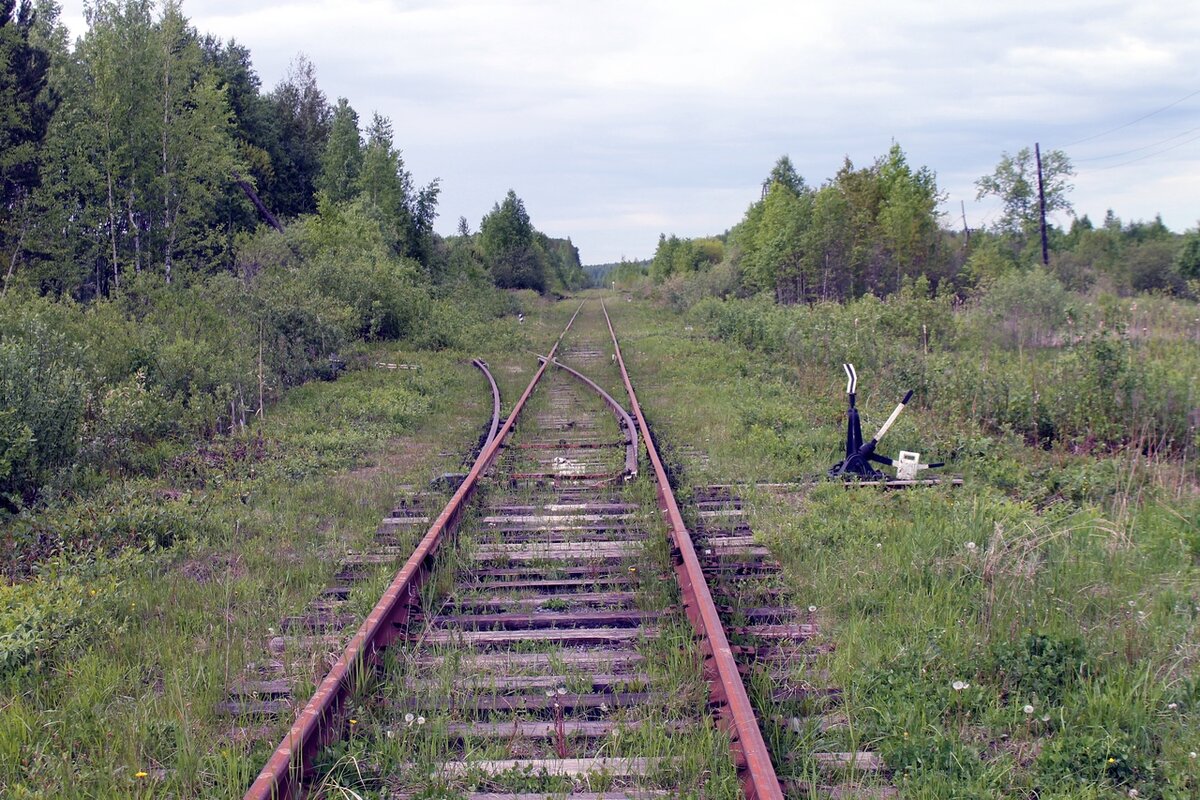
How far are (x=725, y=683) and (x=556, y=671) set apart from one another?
86 cm

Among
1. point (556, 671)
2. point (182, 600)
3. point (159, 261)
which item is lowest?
point (556, 671)

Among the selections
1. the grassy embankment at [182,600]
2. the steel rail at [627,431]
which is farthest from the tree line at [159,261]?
the steel rail at [627,431]

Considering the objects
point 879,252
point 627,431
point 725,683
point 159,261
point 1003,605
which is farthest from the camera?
point 879,252

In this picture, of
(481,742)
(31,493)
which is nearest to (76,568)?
(31,493)

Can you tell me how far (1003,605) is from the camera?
4703 millimetres

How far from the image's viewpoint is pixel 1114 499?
23.0ft

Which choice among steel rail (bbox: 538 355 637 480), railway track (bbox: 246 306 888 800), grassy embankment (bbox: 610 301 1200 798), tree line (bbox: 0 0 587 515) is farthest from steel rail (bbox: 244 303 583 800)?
tree line (bbox: 0 0 587 515)

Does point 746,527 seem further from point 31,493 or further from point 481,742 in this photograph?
point 31,493

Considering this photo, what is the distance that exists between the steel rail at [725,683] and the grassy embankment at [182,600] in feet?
5.75

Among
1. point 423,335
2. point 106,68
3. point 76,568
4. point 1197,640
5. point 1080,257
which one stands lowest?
point 1197,640

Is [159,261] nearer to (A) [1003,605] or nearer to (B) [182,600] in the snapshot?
(B) [182,600]

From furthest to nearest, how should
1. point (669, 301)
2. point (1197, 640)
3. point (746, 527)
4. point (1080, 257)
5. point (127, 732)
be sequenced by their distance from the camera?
point (1080, 257) → point (669, 301) → point (746, 527) → point (1197, 640) → point (127, 732)

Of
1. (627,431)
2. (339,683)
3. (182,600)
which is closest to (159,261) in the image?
(627,431)

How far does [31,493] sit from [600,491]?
14.9 feet
